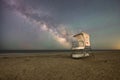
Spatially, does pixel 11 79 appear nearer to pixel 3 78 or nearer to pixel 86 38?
pixel 3 78

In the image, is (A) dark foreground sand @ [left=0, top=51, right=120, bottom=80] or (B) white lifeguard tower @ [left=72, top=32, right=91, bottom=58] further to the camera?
(B) white lifeguard tower @ [left=72, top=32, right=91, bottom=58]

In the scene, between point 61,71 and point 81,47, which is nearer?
point 61,71

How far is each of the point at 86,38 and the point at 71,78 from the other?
17097 mm

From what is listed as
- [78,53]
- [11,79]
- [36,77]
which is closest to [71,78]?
[36,77]

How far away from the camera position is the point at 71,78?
11062 mm

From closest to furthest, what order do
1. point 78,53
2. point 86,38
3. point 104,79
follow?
point 104,79 → point 78,53 → point 86,38

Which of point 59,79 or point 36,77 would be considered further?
point 36,77

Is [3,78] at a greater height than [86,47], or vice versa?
[86,47]

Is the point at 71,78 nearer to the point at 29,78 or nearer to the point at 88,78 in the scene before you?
the point at 88,78

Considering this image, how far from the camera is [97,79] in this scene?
34.6 feet

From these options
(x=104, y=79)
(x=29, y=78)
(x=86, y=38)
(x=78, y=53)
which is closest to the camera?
(x=104, y=79)

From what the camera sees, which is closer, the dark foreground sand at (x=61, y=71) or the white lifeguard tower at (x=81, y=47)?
the dark foreground sand at (x=61, y=71)

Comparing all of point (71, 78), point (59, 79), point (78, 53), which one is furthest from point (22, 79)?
point (78, 53)

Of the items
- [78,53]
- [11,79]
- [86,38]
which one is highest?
[86,38]
